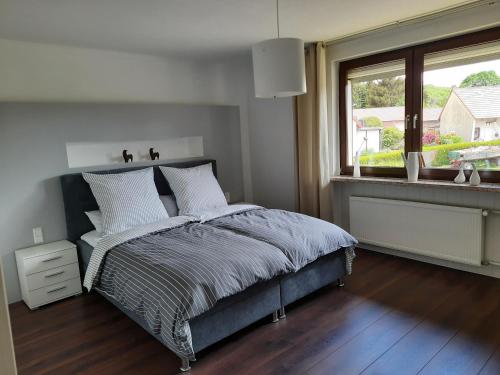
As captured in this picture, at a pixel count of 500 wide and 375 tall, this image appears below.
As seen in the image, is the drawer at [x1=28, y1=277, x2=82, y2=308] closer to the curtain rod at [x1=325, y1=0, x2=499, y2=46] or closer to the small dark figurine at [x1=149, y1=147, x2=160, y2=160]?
the small dark figurine at [x1=149, y1=147, x2=160, y2=160]

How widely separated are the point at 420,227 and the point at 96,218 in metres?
2.89

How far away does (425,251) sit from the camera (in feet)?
10.9

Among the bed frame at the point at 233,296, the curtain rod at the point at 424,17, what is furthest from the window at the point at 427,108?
the bed frame at the point at 233,296

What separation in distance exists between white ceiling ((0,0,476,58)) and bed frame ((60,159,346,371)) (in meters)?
1.18

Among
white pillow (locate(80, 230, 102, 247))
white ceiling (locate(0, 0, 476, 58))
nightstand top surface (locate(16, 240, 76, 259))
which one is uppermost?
white ceiling (locate(0, 0, 476, 58))

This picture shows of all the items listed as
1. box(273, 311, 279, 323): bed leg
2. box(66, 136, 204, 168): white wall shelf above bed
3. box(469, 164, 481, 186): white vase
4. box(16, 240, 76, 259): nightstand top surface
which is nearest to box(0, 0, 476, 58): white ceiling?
box(66, 136, 204, 168): white wall shelf above bed

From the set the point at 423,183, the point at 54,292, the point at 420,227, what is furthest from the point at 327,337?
the point at 54,292

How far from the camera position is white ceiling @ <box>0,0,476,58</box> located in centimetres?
236

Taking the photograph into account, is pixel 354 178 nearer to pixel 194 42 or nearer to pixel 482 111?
pixel 482 111

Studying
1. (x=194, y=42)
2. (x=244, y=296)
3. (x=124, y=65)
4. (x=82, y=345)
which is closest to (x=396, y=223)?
(x=244, y=296)

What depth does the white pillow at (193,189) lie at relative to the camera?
3441 millimetres

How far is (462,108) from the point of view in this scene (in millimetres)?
3133

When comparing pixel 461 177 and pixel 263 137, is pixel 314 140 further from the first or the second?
pixel 461 177

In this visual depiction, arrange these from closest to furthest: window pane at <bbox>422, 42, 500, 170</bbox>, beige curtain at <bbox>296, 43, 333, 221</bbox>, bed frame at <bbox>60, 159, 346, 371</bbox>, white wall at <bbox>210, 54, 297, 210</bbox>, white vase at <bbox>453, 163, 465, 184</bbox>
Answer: bed frame at <bbox>60, 159, 346, 371</bbox> → window pane at <bbox>422, 42, 500, 170</bbox> → white vase at <bbox>453, 163, 465, 184</bbox> → beige curtain at <bbox>296, 43, 333, 221</bbox> → white wall at <bbox>210, 54, 297, 210</bbox>
